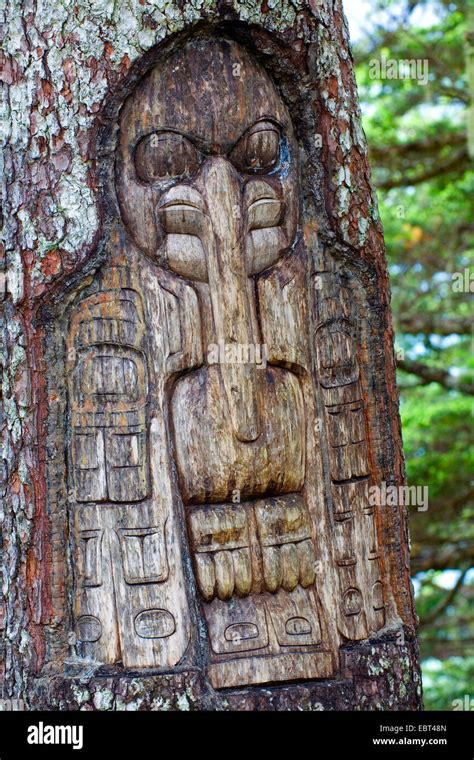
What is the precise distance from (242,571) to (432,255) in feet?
21.5

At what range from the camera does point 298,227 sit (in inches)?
196

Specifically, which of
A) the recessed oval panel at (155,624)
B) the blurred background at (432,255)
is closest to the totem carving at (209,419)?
the recessed oval panel at (155,624)

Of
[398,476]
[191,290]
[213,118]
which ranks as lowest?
[398,476]

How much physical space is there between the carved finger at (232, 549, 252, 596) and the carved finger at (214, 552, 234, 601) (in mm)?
24

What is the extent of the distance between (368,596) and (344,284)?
1.61 metres

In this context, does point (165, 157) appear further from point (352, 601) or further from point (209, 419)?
point (352, 601)

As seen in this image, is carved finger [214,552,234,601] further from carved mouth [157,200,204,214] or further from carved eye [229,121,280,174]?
carved eye [229,121,280,174]

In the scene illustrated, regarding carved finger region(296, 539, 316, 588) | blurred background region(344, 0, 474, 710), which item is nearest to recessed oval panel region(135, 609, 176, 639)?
carved finger region(296, 539, 316, 588)

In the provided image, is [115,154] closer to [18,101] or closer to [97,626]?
[18,101]

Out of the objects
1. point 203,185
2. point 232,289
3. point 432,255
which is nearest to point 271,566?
point 232,289

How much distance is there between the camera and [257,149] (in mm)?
4852

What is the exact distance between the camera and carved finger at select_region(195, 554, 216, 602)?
4.59 metres

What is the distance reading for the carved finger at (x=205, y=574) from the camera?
4.59m

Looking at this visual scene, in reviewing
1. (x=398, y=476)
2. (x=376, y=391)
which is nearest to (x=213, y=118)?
(x=376, y=391)
